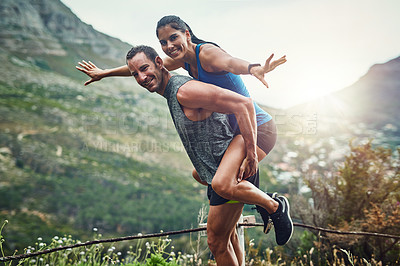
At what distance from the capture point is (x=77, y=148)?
15680 mm

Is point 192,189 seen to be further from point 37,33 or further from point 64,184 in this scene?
point 37,33

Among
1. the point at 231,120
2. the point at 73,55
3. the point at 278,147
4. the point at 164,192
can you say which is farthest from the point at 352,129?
the point at 73,55

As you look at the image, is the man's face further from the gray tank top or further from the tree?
the tree

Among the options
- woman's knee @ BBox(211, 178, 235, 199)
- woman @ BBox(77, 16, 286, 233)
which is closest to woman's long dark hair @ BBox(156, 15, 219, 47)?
woman @ BBox(77, 16, 286, 233)

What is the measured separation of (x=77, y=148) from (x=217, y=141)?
15541 mm

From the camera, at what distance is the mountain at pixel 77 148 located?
467 inches

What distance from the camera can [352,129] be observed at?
518 inches

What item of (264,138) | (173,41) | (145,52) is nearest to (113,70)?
(145,52)

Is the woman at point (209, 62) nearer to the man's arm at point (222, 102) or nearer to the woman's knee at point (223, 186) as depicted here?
the man's arm at point (222, 102)

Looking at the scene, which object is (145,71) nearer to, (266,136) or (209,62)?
(209,62)

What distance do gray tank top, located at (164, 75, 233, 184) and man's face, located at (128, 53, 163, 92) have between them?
91 millimetres

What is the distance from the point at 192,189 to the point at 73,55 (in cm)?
1732

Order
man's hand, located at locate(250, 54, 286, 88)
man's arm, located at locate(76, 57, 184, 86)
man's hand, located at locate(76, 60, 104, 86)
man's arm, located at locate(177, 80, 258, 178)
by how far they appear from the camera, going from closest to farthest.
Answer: man's hand, located at locate(250, 54, 286, 88) < man's arm, located at locate(177, 80, 258, 178) < man's arm, located at locate(76, 57, 184, 86) < man's hand, located at locate(76, 60, 104, 86)

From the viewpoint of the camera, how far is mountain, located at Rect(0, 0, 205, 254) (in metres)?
11.9
